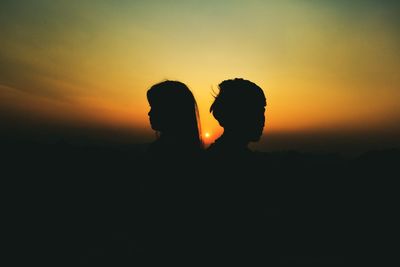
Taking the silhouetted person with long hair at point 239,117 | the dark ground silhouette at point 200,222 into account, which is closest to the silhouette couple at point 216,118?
the silhouetted person with long hair at point 239,117

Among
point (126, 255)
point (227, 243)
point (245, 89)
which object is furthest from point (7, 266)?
point (245, 89)

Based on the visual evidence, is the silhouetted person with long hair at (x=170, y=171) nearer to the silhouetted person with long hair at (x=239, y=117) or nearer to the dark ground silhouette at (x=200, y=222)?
the dark ground silhouette at (x=200, y=222)

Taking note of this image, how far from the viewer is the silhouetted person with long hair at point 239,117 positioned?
466 cm

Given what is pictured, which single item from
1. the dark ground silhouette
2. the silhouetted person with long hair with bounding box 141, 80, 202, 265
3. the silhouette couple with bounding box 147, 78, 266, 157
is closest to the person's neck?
the silhouette couple with bounding box 147, 78, 266, 157

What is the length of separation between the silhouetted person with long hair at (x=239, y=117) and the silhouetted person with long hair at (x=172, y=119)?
45cm

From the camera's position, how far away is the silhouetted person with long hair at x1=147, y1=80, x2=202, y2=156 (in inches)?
191

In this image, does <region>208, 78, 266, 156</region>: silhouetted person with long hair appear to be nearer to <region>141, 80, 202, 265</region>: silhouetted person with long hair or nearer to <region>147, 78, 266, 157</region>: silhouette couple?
<region>147, 78, 266, 157</region>: silhouette couple

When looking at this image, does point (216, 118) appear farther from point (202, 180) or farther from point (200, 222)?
point (200, 222)

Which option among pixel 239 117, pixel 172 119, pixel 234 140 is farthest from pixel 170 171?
pixel 239 117

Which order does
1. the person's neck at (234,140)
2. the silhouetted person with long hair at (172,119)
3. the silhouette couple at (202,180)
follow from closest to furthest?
the silhouette couple at (202,180), the person's neck at (234,140), the silhouetted person with long hair at (172,119)

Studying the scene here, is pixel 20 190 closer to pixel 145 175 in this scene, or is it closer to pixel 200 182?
pixel 145 175

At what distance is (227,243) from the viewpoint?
381 cm

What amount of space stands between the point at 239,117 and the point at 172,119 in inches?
43.3

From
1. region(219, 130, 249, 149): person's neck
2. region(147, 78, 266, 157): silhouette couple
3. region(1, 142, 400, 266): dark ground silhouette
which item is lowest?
region(1, 142, 400, 266): dark ground silhouette
